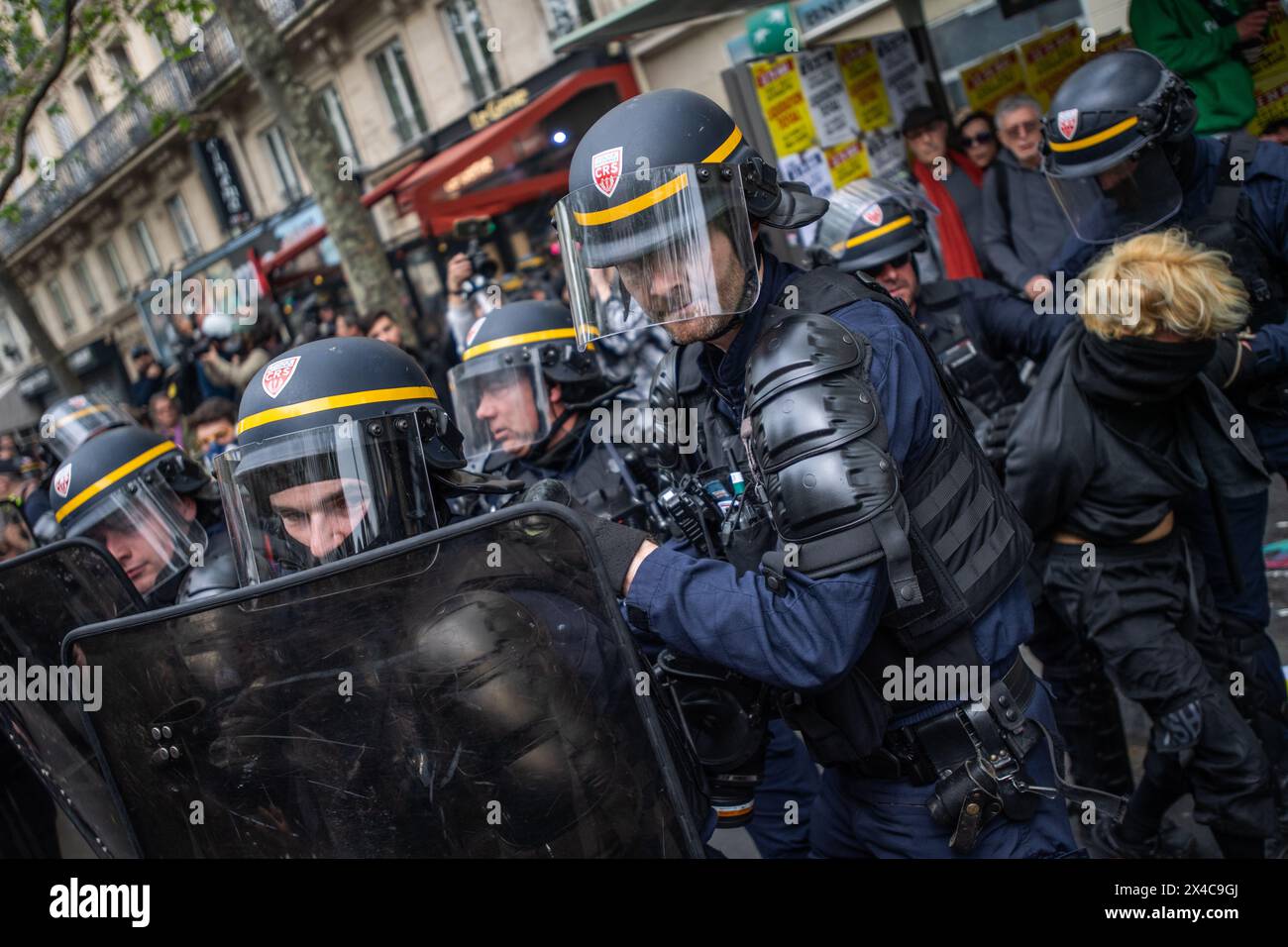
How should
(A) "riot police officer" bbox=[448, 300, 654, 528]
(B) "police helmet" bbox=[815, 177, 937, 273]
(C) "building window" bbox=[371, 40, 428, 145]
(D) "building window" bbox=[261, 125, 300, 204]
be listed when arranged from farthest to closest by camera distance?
(D) "building window" bbox=[261, 125, 300, 204], (C) "building window" bbox=[371, 40, 428, 145], (B) "police helmet" bbox=[815, 177, 937, 273], (A) "riot police officer" bbox=[448, 300, 654, 528]

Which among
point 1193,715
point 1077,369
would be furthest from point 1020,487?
point 1193,715

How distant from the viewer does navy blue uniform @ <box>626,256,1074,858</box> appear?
158 cm

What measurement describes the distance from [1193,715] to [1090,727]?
706 mm

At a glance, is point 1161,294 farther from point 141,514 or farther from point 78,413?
point 78,413

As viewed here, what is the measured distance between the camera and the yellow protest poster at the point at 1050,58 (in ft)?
20.3

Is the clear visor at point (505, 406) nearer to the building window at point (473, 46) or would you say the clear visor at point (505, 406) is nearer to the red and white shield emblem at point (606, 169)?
the red and white shield emblem at point (606, 169)

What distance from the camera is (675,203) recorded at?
177cm

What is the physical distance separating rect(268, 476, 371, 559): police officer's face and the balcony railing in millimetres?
16695

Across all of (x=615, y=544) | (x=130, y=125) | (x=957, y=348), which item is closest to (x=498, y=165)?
(x=957, y=348)

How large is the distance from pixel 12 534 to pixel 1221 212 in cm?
407

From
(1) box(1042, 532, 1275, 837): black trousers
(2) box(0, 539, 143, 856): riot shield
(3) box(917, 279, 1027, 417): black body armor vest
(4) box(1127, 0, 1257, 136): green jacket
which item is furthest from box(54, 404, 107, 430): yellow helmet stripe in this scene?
(4) box(1127, 0, 1257, 136): green jacket

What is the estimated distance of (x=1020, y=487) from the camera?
2.69 m
